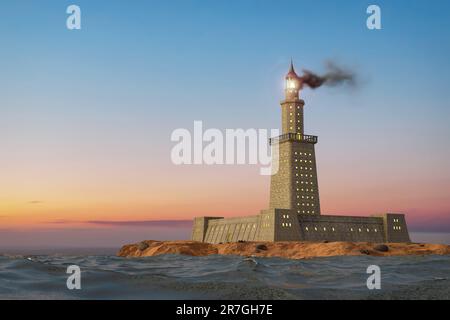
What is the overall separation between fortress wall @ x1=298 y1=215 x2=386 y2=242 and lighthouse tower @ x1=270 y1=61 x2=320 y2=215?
691 cm

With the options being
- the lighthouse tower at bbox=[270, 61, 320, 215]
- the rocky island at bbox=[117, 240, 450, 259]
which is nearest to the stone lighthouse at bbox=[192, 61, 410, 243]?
the lighthouse tower at bbox=[270, 61, 320, 215]

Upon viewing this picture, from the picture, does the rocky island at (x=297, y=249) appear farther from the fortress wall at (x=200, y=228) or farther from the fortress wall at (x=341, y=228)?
the fortress wall at (x=200, y=228)

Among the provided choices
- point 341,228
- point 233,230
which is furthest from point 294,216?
point 233,230

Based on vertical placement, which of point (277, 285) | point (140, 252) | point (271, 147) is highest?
point (271, 147)

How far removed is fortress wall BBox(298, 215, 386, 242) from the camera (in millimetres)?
114375

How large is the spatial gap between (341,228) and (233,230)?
82.2 ft

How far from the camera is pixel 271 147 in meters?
133

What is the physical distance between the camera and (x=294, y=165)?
412 feet

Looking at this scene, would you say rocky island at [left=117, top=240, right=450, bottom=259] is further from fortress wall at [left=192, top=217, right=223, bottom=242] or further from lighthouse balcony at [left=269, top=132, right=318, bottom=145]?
lighthouse balcony at [left=269, top=132, right=318, bottom=145]

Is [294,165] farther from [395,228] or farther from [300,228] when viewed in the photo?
[395,228]
